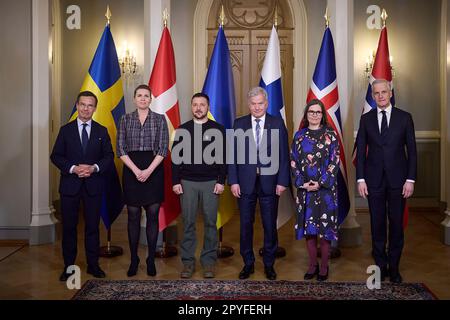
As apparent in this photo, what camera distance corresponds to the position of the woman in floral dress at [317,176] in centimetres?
360

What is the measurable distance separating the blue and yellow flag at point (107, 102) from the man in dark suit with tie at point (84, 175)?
2.24 feet

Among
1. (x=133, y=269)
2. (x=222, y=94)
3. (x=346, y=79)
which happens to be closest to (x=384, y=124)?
(x=346, y=79)

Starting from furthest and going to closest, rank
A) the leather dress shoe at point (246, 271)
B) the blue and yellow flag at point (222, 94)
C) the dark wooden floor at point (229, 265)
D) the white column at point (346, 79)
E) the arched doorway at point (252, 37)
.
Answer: the arched doorway at point (252, 37), the white column at point (346, 79), the blue and yellow flag at point (222, 94), the leather dress shoe at point (246, 271), the dark wooden floor at point (229, 265)

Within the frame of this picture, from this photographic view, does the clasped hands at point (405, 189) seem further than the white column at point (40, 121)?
No

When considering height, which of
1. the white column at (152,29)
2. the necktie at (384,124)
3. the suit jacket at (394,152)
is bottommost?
the suit jacket at (394,152)

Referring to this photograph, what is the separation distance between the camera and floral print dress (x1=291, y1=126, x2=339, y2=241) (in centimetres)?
360

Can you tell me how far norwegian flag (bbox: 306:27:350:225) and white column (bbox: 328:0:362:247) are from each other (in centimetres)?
32

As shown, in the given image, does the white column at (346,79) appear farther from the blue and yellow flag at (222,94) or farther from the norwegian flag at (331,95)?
Result: the blue and yellow flag at (222,94)

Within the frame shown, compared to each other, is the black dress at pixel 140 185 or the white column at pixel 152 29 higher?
the white column at pixel 152 29

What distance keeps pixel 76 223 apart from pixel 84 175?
43 cm

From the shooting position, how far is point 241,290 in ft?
11.3

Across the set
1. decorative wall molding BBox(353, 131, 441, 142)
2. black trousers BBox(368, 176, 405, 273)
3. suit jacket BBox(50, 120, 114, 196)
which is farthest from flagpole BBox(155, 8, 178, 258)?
decorative wall molding BBox(353, 131, 441, 142)

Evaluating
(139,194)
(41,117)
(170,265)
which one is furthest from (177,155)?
(41,117)

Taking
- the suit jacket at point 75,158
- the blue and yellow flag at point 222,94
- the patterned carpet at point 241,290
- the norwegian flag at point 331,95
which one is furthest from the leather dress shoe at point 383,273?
the suit jacket at point 75,158
